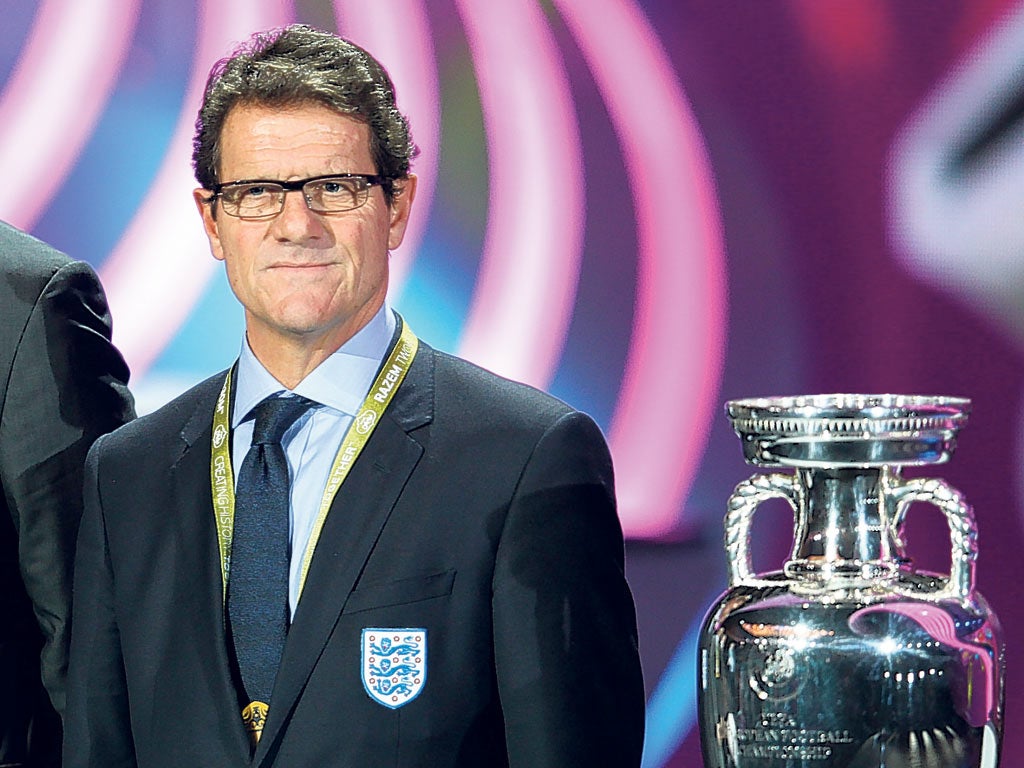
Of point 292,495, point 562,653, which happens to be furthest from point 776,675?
point 292,495

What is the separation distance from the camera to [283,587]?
1712 mm

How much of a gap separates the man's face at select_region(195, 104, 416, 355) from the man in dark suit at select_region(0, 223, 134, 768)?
0.34 meters

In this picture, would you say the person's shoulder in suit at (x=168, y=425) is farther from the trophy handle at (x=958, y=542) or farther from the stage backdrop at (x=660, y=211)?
the stage backdrop at (x=660, y=211)

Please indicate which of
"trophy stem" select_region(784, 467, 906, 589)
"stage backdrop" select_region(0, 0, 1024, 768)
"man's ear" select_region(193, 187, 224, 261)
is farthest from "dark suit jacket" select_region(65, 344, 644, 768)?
"stage backdrop" select_region(0, 0, 1024, 768)

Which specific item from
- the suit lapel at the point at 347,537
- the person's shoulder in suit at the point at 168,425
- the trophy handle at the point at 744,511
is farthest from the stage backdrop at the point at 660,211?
the trophy handle at the point at 744,511

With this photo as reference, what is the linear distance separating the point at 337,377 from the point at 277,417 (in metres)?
0.08

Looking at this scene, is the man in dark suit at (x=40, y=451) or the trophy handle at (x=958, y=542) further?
the man in dark suit at (x=40, y=451)

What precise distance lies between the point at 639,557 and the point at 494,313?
51 cm

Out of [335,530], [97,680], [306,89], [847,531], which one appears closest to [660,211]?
[306,89]

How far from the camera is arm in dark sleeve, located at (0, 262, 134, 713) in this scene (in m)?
2.02

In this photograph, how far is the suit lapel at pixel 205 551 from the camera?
5.55 ft

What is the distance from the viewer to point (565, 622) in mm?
1677

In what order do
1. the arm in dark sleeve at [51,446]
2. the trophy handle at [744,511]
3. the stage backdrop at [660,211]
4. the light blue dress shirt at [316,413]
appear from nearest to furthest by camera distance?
the trophy handle at [744,511] < the light blue dress shirt at [316,413] < the arm in dark sleeve at [51,446] < the stage backdrop at [660,211]

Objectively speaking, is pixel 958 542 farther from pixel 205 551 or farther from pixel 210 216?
pixel 210 216
